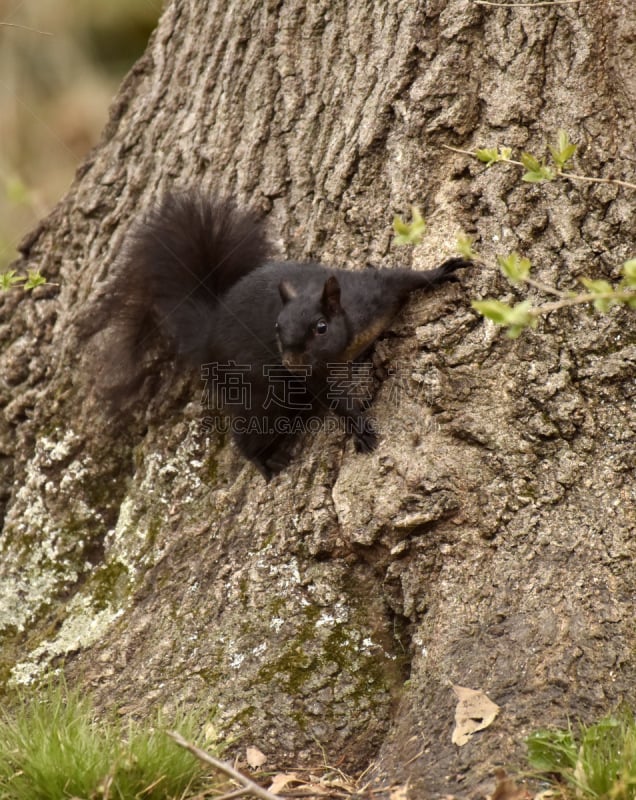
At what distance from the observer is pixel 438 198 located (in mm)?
2932

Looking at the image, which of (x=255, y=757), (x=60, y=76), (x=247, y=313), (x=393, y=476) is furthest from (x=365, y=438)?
(x=60, y=76)

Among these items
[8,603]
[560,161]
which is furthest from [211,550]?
[560,161]

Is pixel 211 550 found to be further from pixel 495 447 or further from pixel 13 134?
pixel 13 134

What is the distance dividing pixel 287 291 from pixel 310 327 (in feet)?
0.47

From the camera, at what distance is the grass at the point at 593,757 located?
2018 mm

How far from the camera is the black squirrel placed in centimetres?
304

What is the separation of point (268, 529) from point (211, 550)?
21cm

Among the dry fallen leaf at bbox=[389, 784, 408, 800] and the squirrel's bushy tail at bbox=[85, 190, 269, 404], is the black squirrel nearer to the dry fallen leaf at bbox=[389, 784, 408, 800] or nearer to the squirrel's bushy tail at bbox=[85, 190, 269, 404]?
the squirrel's bushy tail at bbox=[85, 190, 269, 404]

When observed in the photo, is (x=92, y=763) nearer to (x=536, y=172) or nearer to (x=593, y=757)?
(x=593, y=757)

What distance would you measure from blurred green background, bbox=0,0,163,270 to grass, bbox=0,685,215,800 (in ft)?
21.0

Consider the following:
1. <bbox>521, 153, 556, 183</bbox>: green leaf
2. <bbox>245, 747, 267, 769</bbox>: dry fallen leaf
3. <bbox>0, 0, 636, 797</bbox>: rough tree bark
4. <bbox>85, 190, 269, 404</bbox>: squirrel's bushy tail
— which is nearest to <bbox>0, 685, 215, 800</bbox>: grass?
<bbox>245, 747, 267, 769</bbox>: dry fallen leaf

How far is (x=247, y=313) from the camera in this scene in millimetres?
3354

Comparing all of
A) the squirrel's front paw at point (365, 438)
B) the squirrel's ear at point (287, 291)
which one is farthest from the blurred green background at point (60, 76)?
the squirrel's front paw at point (365, 438)

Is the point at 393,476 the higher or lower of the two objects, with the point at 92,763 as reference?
higher
